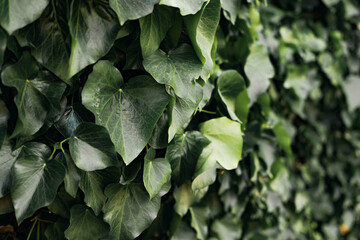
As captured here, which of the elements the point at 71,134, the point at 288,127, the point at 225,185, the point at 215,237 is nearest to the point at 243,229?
the point at 215,237

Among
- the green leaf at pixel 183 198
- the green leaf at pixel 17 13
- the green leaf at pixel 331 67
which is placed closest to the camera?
the green leaf at pixel 17 13

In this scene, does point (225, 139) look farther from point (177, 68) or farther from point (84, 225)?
point (84, 225)

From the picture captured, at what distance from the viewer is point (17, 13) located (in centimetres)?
66

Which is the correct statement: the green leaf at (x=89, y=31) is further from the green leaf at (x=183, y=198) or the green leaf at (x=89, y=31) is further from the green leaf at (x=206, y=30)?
the green leaf at (x=183, y=198)

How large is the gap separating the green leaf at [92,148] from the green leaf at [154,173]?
0.28 ft

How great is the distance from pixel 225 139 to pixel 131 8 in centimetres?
46

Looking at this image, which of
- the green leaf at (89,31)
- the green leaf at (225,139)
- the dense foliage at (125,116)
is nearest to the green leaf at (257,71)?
the dense foliage at (125,116)

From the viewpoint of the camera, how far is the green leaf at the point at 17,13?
2.11 ft

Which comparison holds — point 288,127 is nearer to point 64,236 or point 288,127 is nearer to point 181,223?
point 181,223

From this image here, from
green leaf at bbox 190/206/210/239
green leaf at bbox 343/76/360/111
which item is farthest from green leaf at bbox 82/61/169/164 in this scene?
green leaf at bbox 343/76/360/111

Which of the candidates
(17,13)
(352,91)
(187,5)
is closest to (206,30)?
(187,5)

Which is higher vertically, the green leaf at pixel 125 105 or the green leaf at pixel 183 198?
the green leaf at pixel 125 105

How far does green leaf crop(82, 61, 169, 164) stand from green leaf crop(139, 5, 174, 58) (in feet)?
0.25

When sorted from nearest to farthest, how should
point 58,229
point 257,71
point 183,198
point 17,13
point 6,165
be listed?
1. point 17,13
2. point 6,165
3. point 58,229
4. point 183,198
5. point 257,71
